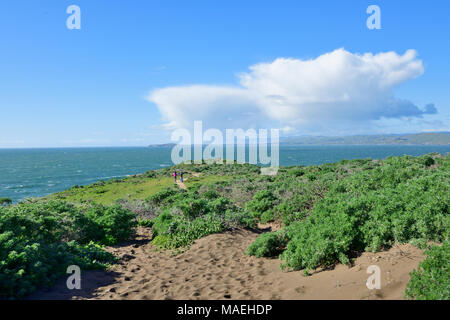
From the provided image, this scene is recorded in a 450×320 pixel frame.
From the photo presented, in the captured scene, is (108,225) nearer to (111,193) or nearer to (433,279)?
(433,279)

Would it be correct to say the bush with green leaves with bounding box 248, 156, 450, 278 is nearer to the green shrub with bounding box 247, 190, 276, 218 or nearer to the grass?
the green shrub with bounding box 247, 190, 276, 218

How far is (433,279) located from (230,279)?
4110 millimetres

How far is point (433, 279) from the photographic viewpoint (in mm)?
4250

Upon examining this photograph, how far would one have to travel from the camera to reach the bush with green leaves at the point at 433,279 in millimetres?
4004

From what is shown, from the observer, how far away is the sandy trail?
207 inches

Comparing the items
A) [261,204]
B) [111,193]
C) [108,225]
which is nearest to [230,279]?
[108,225]

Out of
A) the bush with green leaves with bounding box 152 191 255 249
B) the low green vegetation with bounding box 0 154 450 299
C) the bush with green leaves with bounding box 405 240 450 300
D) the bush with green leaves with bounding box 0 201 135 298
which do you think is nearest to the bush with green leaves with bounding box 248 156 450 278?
the low green vegetation with bounding box 0 154 450 299

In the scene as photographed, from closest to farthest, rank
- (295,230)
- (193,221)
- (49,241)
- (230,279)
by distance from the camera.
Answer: (230,279), (295,230), (49,241), (193,221)

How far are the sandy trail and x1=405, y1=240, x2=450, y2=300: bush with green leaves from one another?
1.03ft

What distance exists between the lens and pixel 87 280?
22.0 feet

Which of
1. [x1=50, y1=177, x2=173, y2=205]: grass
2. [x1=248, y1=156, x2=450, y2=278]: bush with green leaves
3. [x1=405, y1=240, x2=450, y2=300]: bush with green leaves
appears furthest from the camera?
[x1=50, y1=177, x2=173, y2=205]: grass

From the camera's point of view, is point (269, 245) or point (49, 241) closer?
point (269, 245)

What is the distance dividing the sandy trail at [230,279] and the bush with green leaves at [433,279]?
314mm
